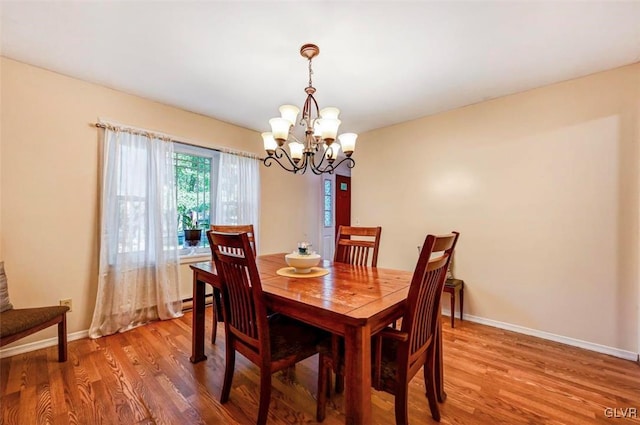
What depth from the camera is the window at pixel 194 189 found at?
325cm

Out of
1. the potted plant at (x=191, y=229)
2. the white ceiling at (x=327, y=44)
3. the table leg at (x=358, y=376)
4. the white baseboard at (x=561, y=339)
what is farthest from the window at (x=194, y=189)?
the white baseboard at (x=561, y=339)

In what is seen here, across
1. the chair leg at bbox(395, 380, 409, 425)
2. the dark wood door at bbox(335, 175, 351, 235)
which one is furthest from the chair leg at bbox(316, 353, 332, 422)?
the dark wood door at bbox(335, 175, 351, 235)

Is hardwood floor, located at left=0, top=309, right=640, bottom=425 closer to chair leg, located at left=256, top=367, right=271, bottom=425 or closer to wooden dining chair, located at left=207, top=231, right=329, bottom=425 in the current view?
chair leg, located at left=256, top=367, right=271, bottom=425

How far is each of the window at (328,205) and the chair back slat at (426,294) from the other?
372 cm

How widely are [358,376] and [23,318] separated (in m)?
2.34

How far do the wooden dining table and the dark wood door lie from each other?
11.1ft

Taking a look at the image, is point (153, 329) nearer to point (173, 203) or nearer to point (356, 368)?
point (173, 203)

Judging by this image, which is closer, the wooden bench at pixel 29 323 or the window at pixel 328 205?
the wooden bench at pixel 29 323

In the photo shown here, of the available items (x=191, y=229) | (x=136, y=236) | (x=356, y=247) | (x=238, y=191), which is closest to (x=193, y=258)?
(x=191, y=229)

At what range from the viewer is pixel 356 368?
3.67 ft

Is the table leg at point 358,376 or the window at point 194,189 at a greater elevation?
the window at point 194,189

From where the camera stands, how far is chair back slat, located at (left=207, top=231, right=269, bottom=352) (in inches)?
53.6

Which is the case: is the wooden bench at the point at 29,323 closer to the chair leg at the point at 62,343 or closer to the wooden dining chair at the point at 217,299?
the chair leg at the point at 62,343

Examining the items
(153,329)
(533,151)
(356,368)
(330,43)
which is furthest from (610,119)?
(153,329)
